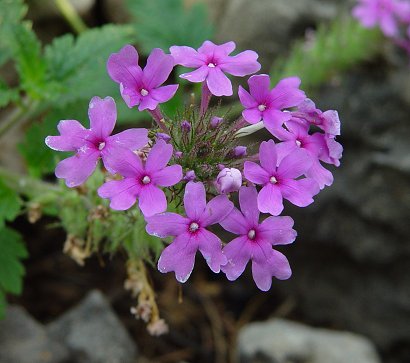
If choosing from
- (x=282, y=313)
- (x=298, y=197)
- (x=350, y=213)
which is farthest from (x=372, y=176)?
→ (x=298, y=197)

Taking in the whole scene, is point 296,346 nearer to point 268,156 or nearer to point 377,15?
point 377,15

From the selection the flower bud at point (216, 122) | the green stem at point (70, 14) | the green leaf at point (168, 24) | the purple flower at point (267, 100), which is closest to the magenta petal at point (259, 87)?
the purple flower at point (267, 100)

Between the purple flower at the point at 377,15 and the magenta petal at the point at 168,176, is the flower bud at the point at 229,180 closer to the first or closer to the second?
the magenta petal at the point at 168,176

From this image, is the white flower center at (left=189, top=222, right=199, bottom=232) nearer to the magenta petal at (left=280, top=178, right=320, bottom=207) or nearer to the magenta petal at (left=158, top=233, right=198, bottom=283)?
the magenta petal at (left=158, top=233, right=198, bottom=283)

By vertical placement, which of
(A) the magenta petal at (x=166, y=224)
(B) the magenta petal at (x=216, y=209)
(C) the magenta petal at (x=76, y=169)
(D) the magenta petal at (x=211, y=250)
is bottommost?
(D) the magenta petal at (x=211, y=250)

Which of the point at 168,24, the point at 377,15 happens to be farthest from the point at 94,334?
the point at 377,15

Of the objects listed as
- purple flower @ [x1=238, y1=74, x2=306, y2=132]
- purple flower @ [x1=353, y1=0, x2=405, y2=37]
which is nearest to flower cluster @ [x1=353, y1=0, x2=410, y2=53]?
purple flower @ [x1=353, y1=0, x2=405, y2=37]

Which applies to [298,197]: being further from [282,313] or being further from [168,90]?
[282,313]

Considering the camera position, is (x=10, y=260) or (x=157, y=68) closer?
(x=157, y=68)
